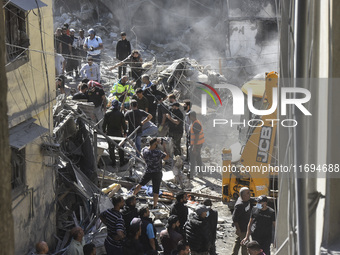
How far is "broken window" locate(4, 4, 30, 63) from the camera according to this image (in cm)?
838

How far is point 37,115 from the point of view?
30.7 ft

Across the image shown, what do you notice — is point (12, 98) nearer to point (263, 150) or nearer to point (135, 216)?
point (135, 216)

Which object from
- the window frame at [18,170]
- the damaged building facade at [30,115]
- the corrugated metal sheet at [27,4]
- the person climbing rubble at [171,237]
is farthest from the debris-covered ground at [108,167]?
the corrugated metal sheet at [27,4]

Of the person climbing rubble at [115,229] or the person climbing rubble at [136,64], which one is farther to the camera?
the person climbing rubble at [136,64]

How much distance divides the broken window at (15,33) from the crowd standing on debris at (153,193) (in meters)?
2.48

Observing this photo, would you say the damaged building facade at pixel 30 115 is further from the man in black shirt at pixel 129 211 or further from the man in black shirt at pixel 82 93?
the man in black shirt at pixel 82 93

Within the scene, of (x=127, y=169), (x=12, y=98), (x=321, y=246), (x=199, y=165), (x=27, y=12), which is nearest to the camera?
(x=321, y=246)

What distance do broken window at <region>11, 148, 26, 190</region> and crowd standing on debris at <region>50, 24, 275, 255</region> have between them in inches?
44.4

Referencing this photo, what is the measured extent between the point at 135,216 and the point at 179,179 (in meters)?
4.48

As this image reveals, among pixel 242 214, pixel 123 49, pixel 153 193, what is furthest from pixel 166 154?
→ pixel 123 49

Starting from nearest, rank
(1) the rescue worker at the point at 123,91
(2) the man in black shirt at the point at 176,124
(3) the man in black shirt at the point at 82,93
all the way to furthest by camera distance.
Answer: (3) the man in black shirt at the point at 82,93, (2) the man in black shirt at the point at 176,124, (1) the rescue worker at the point at 123,91

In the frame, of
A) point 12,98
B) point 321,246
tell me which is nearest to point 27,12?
point 12,98

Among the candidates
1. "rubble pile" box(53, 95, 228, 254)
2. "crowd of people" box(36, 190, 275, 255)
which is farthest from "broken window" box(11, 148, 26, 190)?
"crowd of people" box(36, 190, 275, 255)

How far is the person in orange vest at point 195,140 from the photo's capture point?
13.4m
